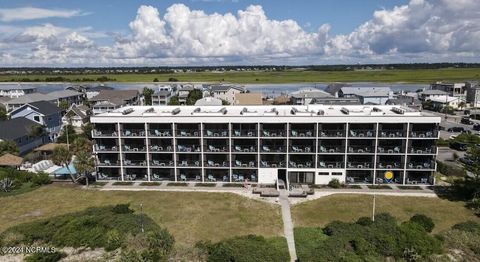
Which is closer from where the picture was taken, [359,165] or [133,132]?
[359,165]

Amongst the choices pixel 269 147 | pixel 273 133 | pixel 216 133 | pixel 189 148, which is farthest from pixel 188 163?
pixel 273 133

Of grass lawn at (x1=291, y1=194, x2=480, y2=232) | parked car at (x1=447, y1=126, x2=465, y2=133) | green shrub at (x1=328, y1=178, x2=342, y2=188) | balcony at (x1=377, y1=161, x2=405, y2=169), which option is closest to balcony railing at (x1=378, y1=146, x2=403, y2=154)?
balcony at (x1=377, y1=161, x2=405, y2=169)

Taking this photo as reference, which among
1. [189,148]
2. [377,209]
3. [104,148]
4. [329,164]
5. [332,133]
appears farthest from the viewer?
[104,148]

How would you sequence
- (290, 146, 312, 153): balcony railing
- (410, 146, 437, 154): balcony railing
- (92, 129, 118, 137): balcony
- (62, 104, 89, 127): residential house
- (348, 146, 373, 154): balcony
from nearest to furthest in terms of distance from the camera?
(410, 146, 437, 154): balcony railing, (348, 146, 373, 154): balcony, (290, 146, 312, 153): balcony railing, (92, 129, 118, 137): balcony, (62, 104, 89, 127): residential house

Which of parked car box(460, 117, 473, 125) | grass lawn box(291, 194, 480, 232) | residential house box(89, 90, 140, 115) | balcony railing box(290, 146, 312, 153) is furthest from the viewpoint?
A: residential house box(89, 90, 140, 115)

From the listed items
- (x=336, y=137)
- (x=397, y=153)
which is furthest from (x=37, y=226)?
(x=397, y=153)

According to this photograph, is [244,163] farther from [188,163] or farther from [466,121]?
[466,121]

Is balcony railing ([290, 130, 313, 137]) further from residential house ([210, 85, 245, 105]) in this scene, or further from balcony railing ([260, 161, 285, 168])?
residential house ([210, 85, 245, 105])
